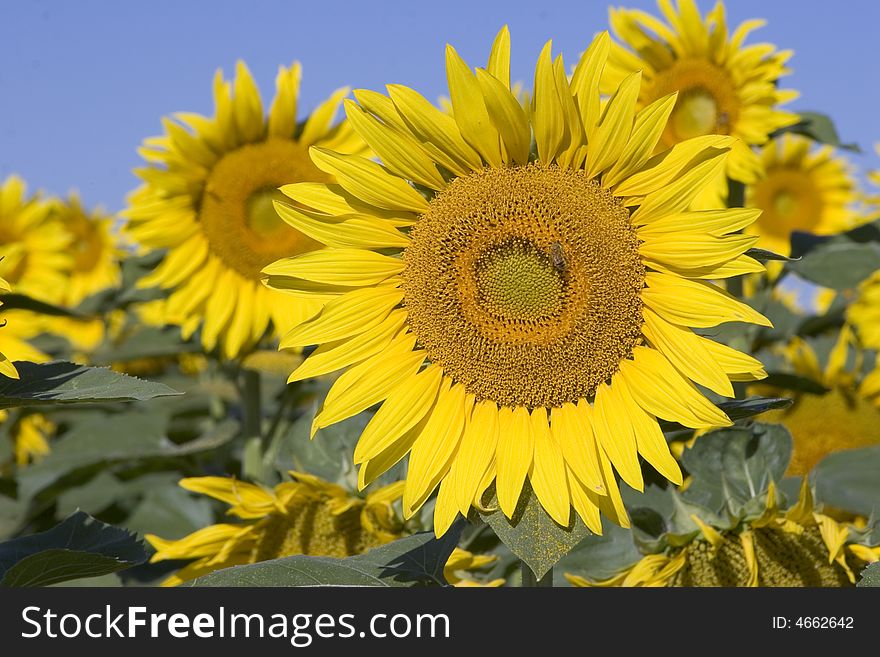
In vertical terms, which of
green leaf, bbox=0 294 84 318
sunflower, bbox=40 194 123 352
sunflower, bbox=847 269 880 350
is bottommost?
green leaf, bbox=0 294 84 318

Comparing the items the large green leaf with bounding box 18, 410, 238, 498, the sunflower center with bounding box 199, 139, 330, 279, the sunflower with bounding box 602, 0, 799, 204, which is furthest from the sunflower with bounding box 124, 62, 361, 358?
the sunflower with bounding box 602, 0, 799, 204

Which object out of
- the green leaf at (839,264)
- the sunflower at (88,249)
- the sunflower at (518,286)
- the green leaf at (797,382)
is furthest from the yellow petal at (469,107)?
the sunflower at (88,249)

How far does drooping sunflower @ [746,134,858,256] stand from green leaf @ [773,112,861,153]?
2599 mm

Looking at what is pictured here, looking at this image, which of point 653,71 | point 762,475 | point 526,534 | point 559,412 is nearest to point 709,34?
point 653,71

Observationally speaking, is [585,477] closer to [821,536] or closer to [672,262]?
[672,262]

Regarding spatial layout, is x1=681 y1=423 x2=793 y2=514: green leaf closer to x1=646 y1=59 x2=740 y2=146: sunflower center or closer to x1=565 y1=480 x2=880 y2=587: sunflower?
x1=565 y1=480 x2=880 y2=587: sunflower

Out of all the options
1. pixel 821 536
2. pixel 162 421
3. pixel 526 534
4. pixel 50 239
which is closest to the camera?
pixel 526 534

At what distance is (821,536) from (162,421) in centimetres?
288

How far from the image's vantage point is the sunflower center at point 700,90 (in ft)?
12.0

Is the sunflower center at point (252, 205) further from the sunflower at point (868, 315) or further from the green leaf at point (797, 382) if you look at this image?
the sunflower at point (868, 315)

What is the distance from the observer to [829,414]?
3.54m

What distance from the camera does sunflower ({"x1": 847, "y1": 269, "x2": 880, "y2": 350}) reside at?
4.33 m

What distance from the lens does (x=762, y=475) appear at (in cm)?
239

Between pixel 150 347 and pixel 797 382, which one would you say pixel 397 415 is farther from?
pixel 150 347
